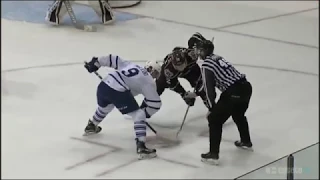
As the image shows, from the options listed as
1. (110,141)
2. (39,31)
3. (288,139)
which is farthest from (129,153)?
(39,31)

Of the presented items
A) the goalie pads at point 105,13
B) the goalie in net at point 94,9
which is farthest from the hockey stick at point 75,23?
the goalie pads at point 105,13

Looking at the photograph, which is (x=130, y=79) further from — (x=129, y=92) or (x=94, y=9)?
(x=94, y=9)

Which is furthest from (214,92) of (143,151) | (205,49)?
(143,151)

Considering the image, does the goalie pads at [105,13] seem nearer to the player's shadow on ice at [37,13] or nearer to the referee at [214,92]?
the player's shadow on ice at [37,13]

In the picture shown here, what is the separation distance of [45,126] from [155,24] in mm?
2987

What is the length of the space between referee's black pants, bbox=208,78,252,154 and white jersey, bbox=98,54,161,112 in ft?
1.08

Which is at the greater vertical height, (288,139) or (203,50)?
(203,50)

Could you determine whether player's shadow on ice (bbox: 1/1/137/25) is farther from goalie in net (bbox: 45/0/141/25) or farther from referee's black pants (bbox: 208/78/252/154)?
referee's black pants (bbox: 208/78/252/154)

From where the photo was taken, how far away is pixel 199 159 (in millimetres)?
3227

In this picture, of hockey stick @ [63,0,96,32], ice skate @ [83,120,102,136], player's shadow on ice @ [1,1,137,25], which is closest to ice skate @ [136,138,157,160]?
ice skate @ [83,120,102,136]

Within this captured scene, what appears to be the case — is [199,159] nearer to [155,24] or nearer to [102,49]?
[102,49]

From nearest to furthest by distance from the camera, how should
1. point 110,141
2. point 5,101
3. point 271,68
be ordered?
1. point 110,141
2. point 5,101
3. point 271,68

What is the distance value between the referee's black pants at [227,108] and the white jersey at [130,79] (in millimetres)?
329

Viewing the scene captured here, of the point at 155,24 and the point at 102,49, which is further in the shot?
the point at 155,24
